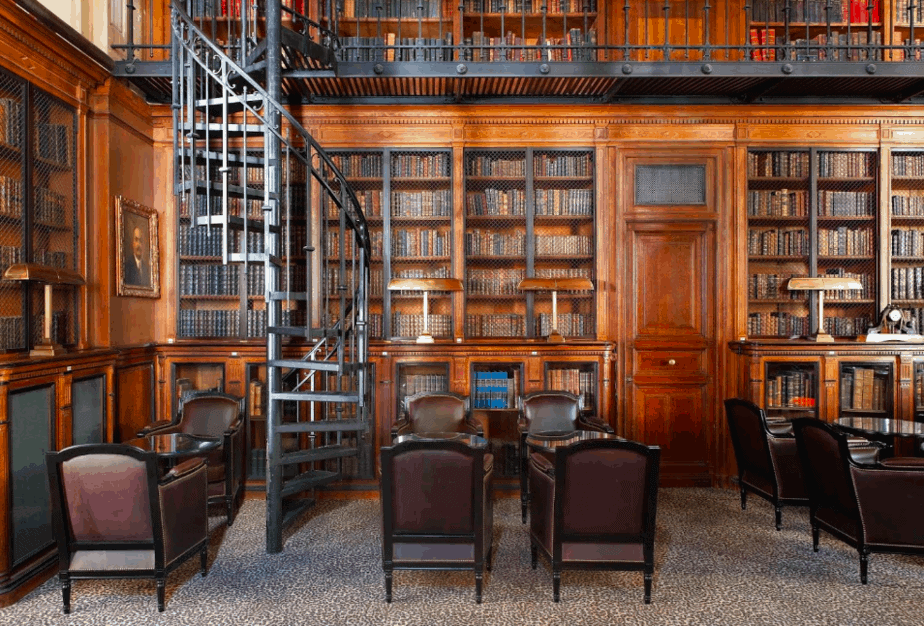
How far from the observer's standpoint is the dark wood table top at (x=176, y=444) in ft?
11.8

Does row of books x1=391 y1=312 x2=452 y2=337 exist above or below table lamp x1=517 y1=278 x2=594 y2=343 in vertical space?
below

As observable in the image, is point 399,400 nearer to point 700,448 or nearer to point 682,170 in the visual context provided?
point 700,448

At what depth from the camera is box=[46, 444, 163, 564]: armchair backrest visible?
2.93m

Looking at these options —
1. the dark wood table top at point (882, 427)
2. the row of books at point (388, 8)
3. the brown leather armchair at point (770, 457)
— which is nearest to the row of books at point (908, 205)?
the dark wood table top at point (882, 427)

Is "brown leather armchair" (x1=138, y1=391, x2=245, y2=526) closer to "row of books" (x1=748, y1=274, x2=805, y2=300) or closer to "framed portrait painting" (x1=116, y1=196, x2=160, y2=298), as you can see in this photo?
"framed portrait painting" (x1=116, y1=196, x2=160, y2=298)

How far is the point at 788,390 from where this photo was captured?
5324mm

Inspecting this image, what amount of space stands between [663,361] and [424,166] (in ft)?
9.41

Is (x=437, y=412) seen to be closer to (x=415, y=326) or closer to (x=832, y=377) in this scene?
(x=415, y=326)

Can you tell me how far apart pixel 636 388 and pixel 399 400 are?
2.17 meters

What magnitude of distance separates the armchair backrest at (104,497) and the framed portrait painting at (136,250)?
2.20 meters

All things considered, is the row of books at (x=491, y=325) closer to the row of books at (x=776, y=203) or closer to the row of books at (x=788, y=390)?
the row of books at (x=788, y=390)

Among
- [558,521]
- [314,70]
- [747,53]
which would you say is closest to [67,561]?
[558,521]

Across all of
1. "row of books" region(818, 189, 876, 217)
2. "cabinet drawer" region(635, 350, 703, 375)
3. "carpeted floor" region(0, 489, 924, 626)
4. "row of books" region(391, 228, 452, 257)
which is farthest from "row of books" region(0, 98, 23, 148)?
"row of books" region(818, 189, 876, 217)

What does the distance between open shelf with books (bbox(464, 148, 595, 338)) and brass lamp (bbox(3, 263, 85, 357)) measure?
3.16 meters
